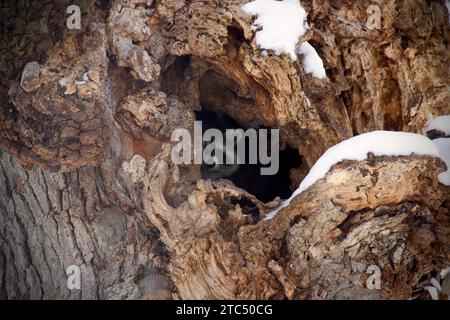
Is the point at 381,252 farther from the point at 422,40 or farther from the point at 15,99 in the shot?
the point at 15,99

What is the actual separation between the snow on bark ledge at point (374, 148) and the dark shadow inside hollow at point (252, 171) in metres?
1.09

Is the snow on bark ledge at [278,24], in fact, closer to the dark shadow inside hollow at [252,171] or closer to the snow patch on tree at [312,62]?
the snow patch on tree at [312,62]

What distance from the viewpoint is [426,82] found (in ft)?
12.0

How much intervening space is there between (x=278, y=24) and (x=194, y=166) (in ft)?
3.97

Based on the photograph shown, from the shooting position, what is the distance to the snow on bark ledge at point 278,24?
132 inches

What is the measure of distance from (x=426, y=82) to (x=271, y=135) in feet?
4.36

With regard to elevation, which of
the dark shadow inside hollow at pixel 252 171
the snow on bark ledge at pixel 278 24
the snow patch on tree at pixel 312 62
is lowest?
the dark shadow inside hollow at pixel 252 171

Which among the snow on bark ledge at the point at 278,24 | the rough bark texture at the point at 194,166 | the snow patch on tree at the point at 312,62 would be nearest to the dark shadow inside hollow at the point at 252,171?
the rough bark texture at the point at 194,166

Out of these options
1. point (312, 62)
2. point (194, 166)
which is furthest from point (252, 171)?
point (312, 62)

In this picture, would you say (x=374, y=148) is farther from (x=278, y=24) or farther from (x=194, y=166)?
(x=194, y=166)

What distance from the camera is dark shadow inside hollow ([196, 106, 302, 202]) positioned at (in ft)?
14.7

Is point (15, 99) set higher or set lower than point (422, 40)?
lower

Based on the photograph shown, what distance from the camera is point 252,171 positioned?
466cm
